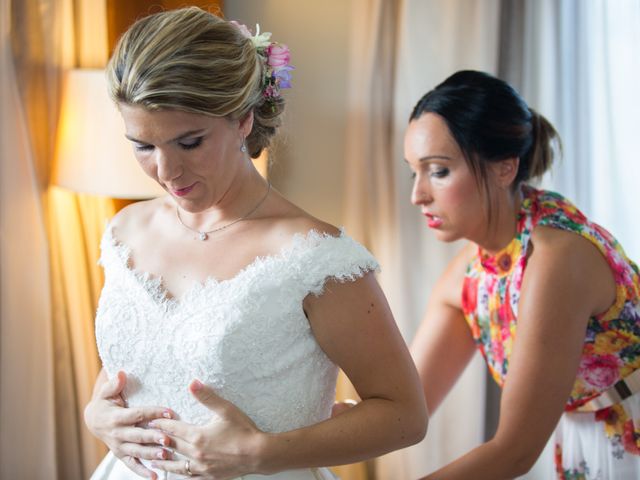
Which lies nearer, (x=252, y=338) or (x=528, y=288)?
(x=252, y=338)

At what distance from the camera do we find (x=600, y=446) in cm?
193

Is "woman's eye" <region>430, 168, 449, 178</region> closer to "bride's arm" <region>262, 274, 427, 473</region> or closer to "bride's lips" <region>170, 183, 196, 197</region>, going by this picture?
"bride's arm" <region>262, 274, 427, 473</region>

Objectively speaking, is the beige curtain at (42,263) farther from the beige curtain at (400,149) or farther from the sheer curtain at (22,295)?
the beige curtain at (400,149)

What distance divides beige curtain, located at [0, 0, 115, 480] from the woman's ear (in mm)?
1192

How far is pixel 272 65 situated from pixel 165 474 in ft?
2.32

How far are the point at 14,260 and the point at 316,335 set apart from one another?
4.02ft

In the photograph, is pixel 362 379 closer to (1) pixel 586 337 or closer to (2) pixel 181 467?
(2) pixel 181 467

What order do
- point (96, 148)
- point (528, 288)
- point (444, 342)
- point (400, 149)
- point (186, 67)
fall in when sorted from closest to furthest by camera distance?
point (186, 67)
point (528, 288)
point (444, 342)
point (96, 148)
point (400, 149)

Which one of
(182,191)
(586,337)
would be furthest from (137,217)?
(586,337)

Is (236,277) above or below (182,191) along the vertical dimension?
below

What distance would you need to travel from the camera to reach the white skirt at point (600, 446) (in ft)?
6.21

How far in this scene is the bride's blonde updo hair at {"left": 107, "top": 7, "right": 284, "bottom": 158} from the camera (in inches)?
51.6

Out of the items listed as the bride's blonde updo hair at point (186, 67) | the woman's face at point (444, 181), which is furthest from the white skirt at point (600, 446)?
the bride's blonde updo hair at point (186, 67)

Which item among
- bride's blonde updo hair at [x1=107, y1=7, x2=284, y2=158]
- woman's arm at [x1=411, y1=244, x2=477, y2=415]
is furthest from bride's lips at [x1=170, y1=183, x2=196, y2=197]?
woman's arm at [x1=411, y1=244, x2=477, y2=415]
